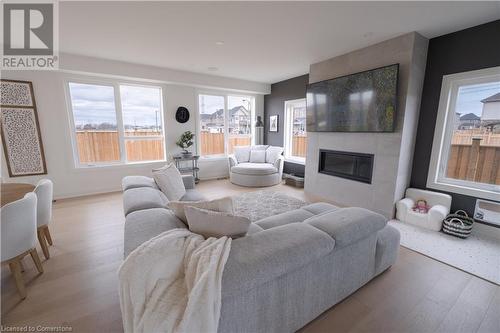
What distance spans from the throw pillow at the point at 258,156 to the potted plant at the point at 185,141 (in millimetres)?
1584

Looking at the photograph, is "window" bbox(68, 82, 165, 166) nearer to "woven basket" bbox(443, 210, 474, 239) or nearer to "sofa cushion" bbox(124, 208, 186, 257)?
"sofa cushion" bbox(124, 208, 186, 257)

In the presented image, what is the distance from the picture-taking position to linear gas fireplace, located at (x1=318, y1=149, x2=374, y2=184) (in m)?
3.44

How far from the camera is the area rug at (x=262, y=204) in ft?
10.4

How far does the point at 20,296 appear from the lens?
5.49 feet

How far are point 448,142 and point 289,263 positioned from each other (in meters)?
3.22

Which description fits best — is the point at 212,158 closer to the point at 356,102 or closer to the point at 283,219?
the point at 356,102

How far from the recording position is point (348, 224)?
156 centimetres

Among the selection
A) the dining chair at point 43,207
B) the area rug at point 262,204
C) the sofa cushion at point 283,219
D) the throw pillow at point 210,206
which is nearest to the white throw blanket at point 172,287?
the throw pillow at point 210,206

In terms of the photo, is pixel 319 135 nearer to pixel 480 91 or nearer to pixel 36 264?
pixel 480 91

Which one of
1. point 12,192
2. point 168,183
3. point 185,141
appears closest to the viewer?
point 12,192

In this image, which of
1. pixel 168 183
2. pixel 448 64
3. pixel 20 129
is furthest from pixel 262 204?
pixel 20 129

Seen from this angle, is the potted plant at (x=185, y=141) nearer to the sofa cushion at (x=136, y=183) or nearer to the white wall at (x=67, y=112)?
the white wall at (x=67, y=112)

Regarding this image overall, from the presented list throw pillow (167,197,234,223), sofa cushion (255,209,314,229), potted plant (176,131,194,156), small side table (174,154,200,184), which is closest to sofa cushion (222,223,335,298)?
throw pillow (167,197,234,223)

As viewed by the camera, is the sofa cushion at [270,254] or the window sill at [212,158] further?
the window sill at [212,158]
